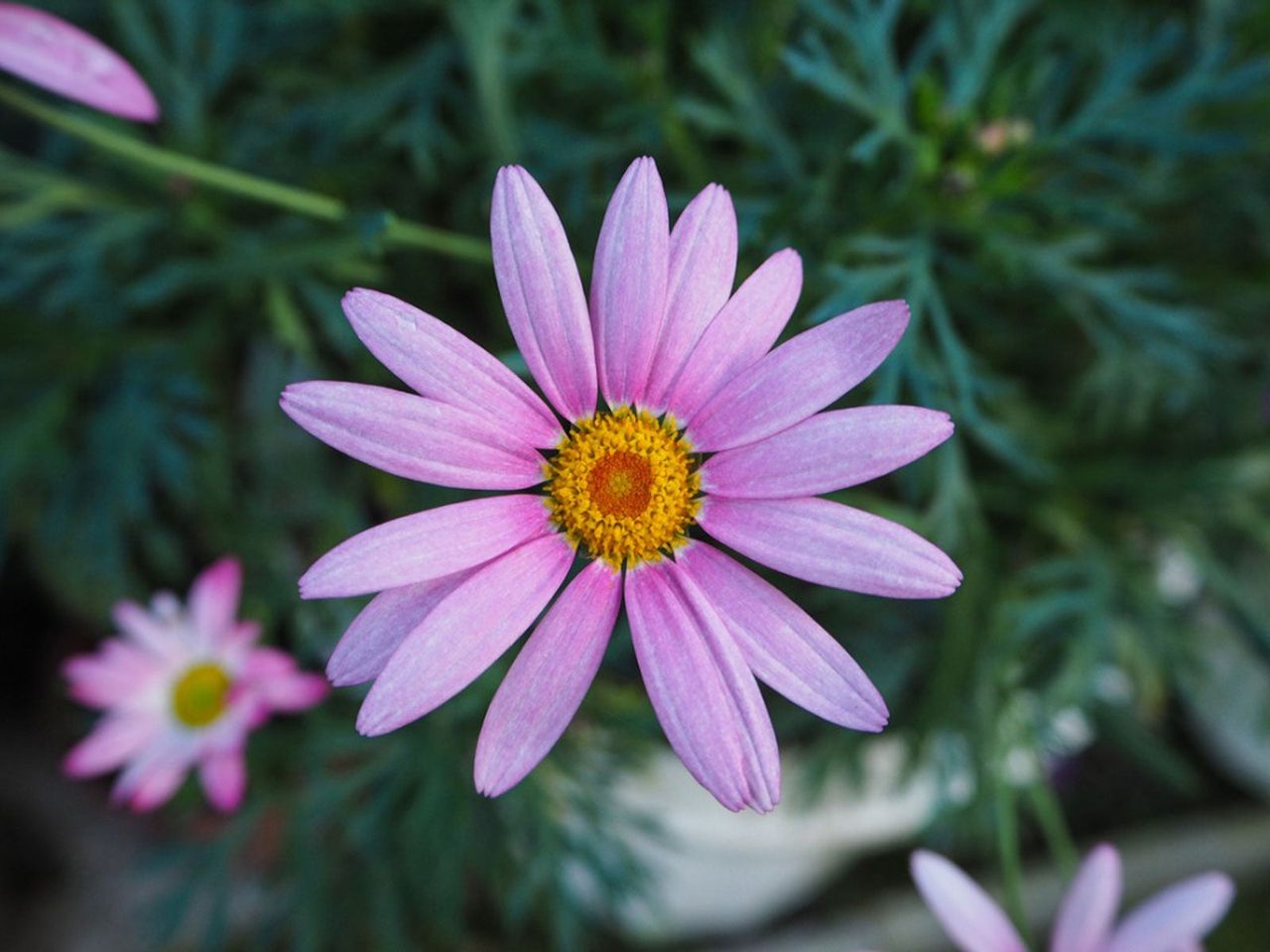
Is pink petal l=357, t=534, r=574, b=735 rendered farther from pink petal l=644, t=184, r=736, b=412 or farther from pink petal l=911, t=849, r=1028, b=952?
pink petal l=911, t=849, r=1028, b=952

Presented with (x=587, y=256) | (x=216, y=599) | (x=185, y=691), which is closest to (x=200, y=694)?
(x=185, y=691)

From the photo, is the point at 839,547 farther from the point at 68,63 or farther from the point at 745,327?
the point at 68,63

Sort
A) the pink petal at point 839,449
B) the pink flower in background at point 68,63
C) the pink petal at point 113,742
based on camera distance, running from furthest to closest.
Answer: the pink petal at point 113,742, the pink flower in background at point 68,63, the pink petal at point 839,449

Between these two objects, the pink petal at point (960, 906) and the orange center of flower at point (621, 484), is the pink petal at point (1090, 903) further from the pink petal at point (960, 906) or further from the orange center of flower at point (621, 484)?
the orange center of flower at point (621, 484)

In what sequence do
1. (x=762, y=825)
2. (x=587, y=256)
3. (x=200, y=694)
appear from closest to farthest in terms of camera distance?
(x=587, y=256)
(x=200, y=694)
(x=762, y=825)

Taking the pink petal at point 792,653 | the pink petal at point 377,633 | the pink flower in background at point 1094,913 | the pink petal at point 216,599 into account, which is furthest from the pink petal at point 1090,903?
the pink petal at point 216,599

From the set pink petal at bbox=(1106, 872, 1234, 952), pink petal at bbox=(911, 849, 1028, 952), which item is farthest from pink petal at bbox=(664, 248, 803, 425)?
pink petal at bbox=(1106, 872, 1234, 952)
